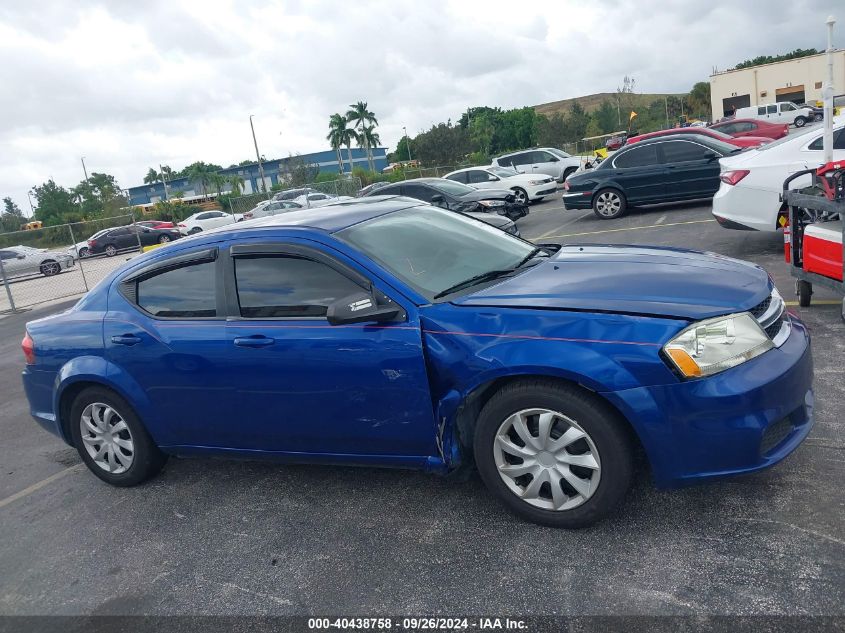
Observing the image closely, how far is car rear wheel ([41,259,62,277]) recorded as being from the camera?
80.7ft

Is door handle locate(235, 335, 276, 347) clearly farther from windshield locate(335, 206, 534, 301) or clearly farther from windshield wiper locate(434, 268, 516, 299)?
windshield wiper locate(434, 268, 516, 299)

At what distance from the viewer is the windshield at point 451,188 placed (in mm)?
16666

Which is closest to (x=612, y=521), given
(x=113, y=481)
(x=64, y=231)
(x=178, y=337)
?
(x=178, y=337)

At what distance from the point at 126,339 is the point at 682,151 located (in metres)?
12.5

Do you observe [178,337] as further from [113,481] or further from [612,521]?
[612,521]

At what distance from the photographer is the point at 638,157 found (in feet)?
47.0

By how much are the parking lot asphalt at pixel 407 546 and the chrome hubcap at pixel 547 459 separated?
205 millimetres

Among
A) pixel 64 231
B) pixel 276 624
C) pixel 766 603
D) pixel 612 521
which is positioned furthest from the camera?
pixel 64 231

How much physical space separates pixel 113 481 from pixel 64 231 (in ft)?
59.4

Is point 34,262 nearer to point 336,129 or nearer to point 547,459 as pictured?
point 547,459

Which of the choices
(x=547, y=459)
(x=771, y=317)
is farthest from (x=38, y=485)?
(x=771, y=317)

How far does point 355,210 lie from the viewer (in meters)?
4.44

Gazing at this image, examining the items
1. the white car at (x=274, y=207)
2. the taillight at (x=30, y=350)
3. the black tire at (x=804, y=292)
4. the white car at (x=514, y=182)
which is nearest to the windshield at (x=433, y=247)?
the taillight at (x=30, y=350)

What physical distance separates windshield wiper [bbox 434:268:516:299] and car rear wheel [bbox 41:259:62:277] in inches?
964
